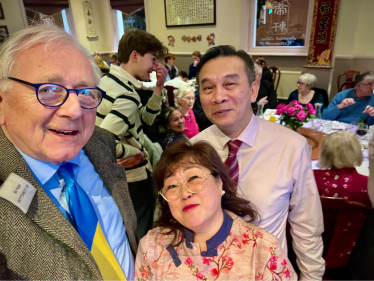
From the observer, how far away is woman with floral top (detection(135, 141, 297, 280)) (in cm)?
94

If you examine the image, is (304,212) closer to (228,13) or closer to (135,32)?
(135,32)

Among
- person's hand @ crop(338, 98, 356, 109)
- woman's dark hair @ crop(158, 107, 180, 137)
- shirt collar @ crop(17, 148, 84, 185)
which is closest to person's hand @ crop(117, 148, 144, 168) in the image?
shirt collar @ crop(17, 148, 84, 185)

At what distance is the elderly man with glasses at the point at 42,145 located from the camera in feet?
2.15

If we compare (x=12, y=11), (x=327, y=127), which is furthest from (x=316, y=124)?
(x=12, y=11)

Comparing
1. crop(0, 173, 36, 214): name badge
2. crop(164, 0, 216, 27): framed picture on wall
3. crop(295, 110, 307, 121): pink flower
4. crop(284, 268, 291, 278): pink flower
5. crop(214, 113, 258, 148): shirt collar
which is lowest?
crop(284, 268, 291, 278): pink flower

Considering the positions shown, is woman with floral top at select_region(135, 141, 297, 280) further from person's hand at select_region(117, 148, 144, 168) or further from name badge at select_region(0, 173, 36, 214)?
person's hand at select_region(117, 148, 144, 168)

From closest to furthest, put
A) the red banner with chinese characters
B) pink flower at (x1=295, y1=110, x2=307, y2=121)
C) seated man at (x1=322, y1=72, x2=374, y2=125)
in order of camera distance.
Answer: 1. pink flower at (x1=295, y1=110, x2=307, y2=121)
2. seated man at (x1=322, y1=72, x2=374, y2=125)
3. the red banner with chinese characters

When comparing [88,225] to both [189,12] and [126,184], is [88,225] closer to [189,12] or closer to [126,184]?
[126,184]

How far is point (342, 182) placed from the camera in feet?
5.31

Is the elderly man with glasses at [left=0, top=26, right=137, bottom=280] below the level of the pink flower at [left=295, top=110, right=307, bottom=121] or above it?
above

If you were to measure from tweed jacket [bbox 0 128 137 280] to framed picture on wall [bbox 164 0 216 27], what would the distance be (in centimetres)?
689

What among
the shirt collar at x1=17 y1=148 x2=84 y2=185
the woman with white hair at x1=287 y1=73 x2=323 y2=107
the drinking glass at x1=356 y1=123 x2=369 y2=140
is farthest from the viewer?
the woman with white hair at x1=287 y1=73 x2=323 y2=107

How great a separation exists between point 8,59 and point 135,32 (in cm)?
124

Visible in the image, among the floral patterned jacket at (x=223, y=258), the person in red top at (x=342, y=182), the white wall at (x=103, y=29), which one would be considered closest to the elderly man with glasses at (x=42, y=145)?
the floral patterned jacket at (x=223, y=258)
